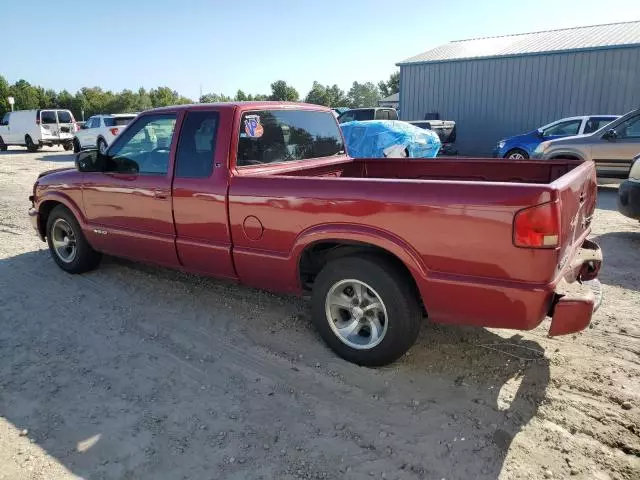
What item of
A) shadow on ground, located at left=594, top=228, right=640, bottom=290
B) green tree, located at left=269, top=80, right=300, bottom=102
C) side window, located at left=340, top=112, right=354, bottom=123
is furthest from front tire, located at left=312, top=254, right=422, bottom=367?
green tree, located at left=269, top=80, right=300, bottom=102

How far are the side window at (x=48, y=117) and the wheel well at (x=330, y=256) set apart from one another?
Result: 2355cm

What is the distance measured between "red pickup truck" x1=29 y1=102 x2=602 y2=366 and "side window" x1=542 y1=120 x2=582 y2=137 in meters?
8.88

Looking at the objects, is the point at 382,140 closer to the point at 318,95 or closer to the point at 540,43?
the point at 540,43

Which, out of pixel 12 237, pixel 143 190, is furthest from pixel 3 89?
pixel 143 190

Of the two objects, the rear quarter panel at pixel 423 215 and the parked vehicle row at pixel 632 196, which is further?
the parked vehicle row at pixel 632 196

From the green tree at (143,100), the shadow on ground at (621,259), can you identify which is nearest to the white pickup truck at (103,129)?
the shadow on ground at (621,259)

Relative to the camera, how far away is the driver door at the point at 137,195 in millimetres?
4293

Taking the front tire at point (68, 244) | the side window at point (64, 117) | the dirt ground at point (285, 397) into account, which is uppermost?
the side window at point (64, 117)

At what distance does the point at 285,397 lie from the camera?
3127mm

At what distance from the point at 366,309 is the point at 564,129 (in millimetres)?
10878

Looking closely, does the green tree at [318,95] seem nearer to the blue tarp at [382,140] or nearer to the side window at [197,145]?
the blue tarp at [382,140]

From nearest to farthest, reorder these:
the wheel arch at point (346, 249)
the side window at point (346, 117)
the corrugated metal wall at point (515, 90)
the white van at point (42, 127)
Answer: the wheel arch at point (346, 249) < the corrugated metal wall at point (515, 90) < the side window at point (346, 117) < the white van at point (42, 127)

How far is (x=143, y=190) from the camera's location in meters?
4.38

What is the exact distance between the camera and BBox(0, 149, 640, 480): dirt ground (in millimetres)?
2564
